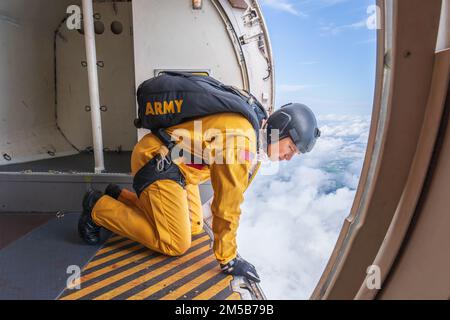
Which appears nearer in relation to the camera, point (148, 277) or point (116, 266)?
point (148, 277)

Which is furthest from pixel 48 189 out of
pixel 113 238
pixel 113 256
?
pixel 113 256

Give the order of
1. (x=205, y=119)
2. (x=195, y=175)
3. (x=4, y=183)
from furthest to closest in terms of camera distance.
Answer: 1. (x=4, y=183)
2. (x=195, y=175)
3. (x=205, y=119)

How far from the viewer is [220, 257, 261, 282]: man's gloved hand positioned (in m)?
1.77

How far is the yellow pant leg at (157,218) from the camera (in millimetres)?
1971

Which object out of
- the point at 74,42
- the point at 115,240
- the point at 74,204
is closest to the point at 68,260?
the point at 115,240

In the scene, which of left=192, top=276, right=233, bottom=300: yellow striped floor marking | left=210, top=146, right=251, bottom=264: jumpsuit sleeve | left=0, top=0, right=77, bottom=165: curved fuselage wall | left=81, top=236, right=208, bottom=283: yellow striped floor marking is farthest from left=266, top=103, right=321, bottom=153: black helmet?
left=0, top=0, right=77, bottom=165: curved fuselage wall

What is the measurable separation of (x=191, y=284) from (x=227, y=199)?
565mm

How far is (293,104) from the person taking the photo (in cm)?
191

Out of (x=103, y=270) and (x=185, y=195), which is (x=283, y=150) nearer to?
(x=185, y=195)

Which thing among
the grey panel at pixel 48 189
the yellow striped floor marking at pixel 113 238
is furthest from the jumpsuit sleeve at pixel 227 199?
the grey panel at pixel 48 189

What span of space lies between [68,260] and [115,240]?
0.39 metres

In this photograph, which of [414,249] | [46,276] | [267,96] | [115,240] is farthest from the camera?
[267,96]

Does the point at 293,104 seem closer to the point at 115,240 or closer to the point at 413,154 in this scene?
the point at 413,154

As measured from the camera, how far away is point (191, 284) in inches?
68.1
